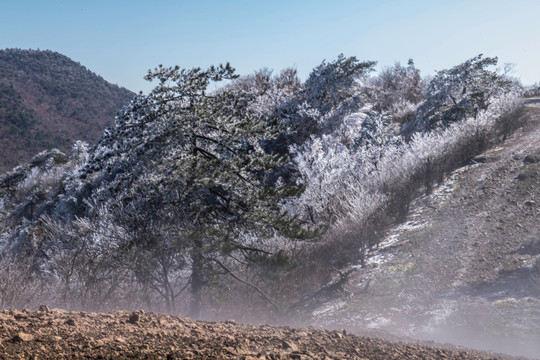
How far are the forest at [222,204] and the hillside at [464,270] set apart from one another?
1.04 meters

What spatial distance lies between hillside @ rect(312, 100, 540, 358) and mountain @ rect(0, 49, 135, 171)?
5969cm

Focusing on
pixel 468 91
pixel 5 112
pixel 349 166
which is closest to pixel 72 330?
pixel 349 166

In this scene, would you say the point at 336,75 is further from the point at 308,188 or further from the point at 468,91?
the point at 308,188

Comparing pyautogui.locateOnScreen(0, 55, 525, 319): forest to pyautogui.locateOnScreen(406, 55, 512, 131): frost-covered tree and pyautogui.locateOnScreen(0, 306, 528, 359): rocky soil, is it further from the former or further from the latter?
pyautogui.locateOnScreen(0, 306, 528, 359): rocky soil

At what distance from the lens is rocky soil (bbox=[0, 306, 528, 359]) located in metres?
3.24

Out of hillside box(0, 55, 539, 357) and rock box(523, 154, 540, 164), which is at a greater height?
rock box(523, 154, 540, 164)

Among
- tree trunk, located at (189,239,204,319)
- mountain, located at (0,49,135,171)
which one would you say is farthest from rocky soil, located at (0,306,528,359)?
mountain, located at (0,49,135,171)

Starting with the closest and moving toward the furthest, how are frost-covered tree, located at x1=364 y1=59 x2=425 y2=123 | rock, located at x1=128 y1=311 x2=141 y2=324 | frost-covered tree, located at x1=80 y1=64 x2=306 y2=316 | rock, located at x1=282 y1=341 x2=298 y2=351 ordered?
rock, located at x1=282 y1=341 x2=298 y2=351
rock, located at x1=128 y1=311 x2=141 y2=324
frost-covered tree, located at x1=80 y1=64 x2=306 y2=316
frost-covered tree, located at x1=364 y1=59 x2=425 y2=123

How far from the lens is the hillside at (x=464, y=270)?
9109mm

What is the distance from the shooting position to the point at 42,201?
1227 inches

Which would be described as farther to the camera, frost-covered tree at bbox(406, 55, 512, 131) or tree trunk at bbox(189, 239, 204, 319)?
frost-covered tree at bbox(406, 55, 512, 131)

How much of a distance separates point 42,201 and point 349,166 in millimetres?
22645

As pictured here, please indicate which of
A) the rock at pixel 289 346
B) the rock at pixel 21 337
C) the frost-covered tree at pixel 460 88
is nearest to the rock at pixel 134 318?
the rock at pixel 21 337

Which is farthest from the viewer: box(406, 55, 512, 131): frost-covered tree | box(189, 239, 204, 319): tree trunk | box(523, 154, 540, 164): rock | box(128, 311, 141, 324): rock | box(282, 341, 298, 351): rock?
box(406, 55, 512, 131): frost-covered tree
